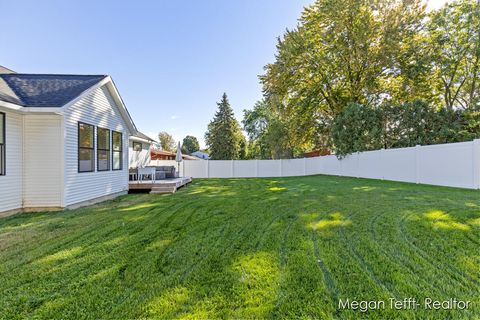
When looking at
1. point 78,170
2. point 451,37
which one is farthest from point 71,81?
point 451,37

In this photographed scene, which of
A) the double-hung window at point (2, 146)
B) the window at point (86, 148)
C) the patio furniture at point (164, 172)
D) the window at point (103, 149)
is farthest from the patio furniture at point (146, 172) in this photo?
the double-hung window at point (2, 146)

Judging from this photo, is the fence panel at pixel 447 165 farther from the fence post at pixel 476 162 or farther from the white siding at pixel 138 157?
the white siding at pixel 138 157

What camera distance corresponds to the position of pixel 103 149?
789 cm

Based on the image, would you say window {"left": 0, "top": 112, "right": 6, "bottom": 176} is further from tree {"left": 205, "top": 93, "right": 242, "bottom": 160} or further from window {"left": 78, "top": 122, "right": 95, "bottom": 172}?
tree {"left": 205, "top": 93, "right": 242, "bottom": 160}

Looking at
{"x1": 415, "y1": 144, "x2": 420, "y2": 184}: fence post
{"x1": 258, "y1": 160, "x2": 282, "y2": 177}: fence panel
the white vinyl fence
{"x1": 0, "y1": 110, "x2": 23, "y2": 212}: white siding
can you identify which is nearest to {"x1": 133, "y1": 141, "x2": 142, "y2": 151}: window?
the white vinyl fence

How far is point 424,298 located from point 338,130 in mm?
14549

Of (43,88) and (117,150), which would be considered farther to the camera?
(117,150)

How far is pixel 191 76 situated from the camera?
16.8m

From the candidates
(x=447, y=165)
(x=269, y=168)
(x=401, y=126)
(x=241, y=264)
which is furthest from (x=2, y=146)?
(x=401, y=126)

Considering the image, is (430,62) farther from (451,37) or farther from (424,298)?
(424,298)

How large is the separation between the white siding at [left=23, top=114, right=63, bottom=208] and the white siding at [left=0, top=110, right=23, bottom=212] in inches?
4.8

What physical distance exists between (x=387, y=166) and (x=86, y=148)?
43.1 ft

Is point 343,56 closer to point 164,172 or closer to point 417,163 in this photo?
point 417,163

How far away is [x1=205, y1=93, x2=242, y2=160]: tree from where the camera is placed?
28.0 meters
